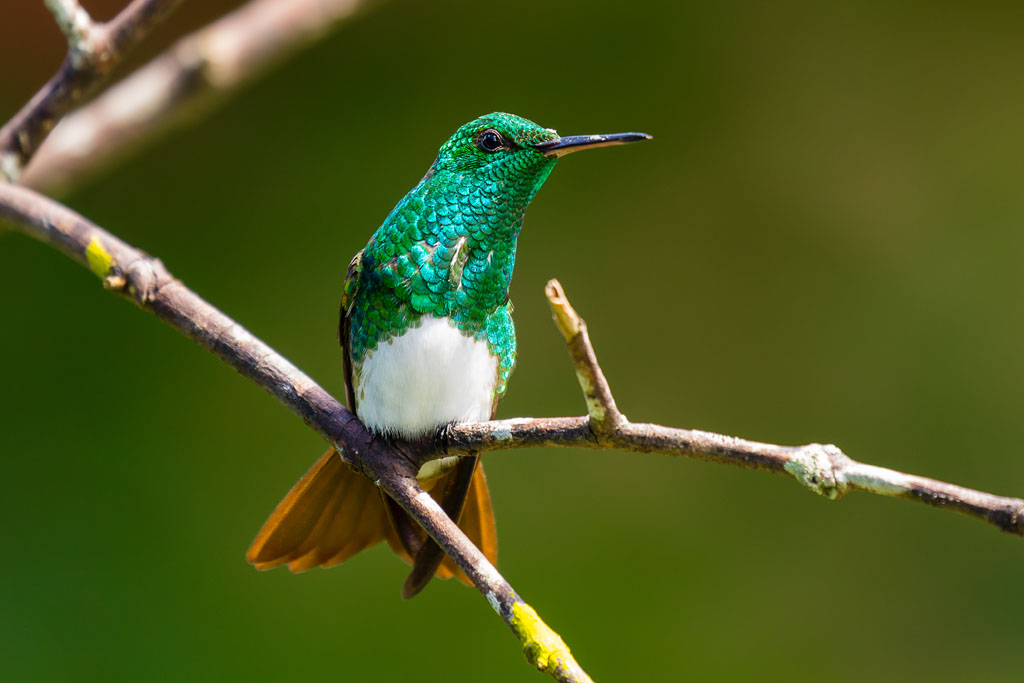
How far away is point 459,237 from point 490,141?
0.12 m

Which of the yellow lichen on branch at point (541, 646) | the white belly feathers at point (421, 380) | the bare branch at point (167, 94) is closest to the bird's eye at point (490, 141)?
the white belly feathers at point (421, 380)

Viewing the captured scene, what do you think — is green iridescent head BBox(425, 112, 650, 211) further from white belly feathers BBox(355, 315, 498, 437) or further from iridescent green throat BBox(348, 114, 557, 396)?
white belly feathers BBox(355, 315, 498, 437)

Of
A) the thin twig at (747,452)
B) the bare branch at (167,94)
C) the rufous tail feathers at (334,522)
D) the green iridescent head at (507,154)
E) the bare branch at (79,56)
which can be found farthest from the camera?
the bare branch at (167,94)

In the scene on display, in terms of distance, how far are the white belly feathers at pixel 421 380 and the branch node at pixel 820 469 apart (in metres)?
0.52

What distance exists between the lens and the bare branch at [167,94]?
1.88 m

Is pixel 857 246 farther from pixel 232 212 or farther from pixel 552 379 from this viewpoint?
pixel 232 212

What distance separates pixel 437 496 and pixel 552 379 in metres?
1.41

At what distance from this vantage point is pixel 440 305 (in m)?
1.11

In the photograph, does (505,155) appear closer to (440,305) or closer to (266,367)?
(440,305)

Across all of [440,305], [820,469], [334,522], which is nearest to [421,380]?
[440,305]

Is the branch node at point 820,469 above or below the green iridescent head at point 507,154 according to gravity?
below

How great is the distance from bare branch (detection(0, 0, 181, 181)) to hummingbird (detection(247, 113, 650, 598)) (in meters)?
0.56

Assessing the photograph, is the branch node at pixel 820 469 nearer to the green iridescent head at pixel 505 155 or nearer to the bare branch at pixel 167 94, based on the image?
the green iridescent head at pixel 505 155

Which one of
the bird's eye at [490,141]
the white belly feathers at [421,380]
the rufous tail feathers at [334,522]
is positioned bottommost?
the rufous tail feathers at [334,522]
